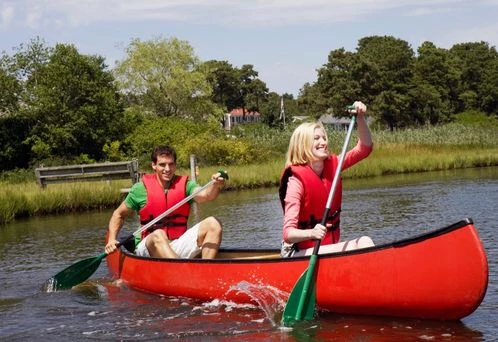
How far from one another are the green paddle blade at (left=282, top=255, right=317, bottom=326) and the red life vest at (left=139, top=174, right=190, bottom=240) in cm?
202

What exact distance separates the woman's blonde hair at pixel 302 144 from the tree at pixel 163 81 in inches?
1496

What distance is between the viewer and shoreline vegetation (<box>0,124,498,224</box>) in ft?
47.8

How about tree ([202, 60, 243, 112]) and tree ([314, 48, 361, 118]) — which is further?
tree ([202, 60, 243, 112])

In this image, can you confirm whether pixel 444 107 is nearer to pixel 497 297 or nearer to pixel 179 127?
pixel 179 127

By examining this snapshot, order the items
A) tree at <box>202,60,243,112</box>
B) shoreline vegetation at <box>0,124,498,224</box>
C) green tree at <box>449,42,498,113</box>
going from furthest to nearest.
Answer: tree at <box>202,60,243,112</box> → green tree at <box>449,42,498,113</box> → shoreline vegetation at <box>0,124,498,224</box>

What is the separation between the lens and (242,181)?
19188 millimetres

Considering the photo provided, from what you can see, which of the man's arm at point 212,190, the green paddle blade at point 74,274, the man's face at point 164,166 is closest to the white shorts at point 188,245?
the man's arm at point 212,190

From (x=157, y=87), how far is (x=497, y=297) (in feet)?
127

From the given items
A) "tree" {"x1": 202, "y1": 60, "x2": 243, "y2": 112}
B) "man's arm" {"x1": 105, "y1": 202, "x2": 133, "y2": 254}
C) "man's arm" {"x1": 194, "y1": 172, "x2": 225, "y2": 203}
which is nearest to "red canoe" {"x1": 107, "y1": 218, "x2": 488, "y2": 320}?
"man's arm" {"x1": 194, "y1": 172, "x2": 225, "y2": 203}

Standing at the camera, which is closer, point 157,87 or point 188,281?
point 188,281

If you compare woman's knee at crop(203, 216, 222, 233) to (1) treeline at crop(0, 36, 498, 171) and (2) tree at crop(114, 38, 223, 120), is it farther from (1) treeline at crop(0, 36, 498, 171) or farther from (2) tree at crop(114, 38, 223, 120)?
(2) tree at crop(114, 38, 223, 120)

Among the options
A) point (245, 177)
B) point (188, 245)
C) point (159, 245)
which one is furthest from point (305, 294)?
point (245, 177)

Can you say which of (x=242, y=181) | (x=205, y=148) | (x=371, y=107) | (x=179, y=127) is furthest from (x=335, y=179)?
(x=371, y=107)

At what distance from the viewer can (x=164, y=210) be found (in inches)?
283
